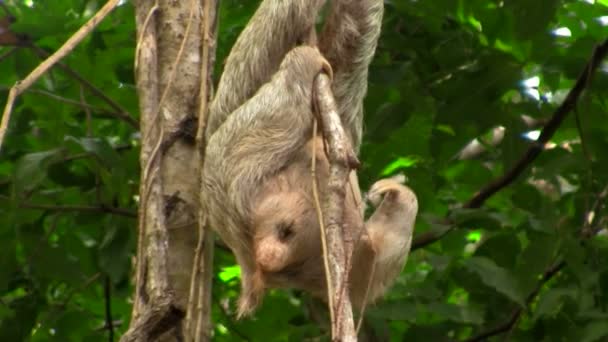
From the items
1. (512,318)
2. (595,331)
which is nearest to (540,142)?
(512,318)

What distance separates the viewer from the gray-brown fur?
4.54 m

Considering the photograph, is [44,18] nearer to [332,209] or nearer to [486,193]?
[486,193]

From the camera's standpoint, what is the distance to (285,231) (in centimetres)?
451

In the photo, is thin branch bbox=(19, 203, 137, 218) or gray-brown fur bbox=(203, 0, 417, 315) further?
thin branch bbox=(19, 203, 137, 218)

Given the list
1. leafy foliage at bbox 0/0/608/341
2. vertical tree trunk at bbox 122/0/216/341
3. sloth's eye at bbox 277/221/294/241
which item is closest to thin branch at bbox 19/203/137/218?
leafy foliage at bbox 0/0/608/341

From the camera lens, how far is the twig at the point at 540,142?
5.88 meters

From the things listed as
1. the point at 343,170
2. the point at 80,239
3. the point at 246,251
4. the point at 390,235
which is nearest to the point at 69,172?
the point at 80,239

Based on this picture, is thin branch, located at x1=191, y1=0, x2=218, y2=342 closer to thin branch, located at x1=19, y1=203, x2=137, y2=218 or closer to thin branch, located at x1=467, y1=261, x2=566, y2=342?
thin branch, located at x1=19, y1=203, x2=137, y2=218

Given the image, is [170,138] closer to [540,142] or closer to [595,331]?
[595,331]

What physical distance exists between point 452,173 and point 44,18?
8.42ft

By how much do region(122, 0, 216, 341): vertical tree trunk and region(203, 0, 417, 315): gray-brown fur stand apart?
12cm

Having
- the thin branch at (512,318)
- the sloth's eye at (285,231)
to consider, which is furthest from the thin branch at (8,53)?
the thin branch at (512,318)

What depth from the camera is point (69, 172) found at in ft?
19.9

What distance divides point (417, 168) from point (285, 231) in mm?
1872
